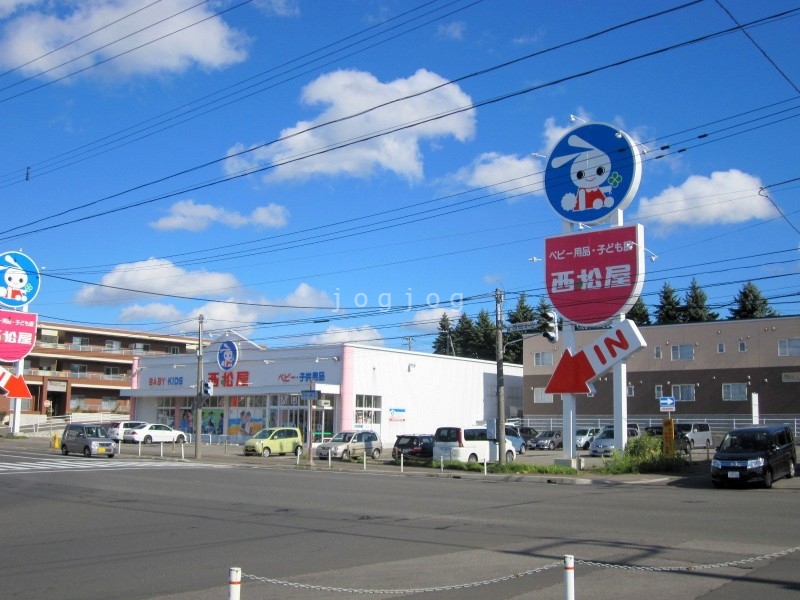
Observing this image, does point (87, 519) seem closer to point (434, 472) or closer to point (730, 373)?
point (434, 472)

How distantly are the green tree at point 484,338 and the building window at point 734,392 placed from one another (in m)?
45.8

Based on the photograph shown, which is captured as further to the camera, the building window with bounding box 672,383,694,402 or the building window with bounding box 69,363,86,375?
the building window with bounding box 69,363,86,375

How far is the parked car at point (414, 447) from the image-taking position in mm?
38969

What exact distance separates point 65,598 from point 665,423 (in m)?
28.6

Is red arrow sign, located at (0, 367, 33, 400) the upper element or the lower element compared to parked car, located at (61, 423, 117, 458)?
upper

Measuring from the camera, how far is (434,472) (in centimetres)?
3281

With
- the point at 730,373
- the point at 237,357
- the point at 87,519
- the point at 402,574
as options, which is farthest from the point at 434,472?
the point at 730,373

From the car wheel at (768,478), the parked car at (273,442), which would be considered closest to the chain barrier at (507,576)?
the car wheel at (768,478)

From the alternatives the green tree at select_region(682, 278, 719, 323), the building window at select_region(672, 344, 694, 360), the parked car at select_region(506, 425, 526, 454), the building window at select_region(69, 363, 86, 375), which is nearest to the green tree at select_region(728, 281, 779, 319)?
the green tree at select_region(682, 278, 719, 323)

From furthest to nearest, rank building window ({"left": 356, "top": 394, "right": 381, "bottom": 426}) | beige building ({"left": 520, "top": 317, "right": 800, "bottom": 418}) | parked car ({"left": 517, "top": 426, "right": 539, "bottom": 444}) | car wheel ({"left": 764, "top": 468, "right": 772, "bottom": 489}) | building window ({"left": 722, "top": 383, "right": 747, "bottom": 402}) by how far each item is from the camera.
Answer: building window ({"left": 722, "top": 383, "right": 747, "bottom": 402}), beige building ({"left": 520, "top": 317, "right": 800, "bottom": 418}), parked car ({"left": 517, "top": 426, "right": 539, "bottom": 444}), building window ({"left": 356, "top": 394, "right": 381, "bottom": 426}), car wheel ({"left": 764, "top": 468, "right": 772, "bottom": 489})

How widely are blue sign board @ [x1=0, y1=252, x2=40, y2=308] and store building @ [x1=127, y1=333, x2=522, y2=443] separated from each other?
37.4 ft

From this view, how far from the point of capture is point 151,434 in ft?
180

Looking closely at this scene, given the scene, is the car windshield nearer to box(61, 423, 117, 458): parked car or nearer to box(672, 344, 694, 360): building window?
box(61, 423, 117, 458): parked car

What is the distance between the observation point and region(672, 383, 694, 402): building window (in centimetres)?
5939
